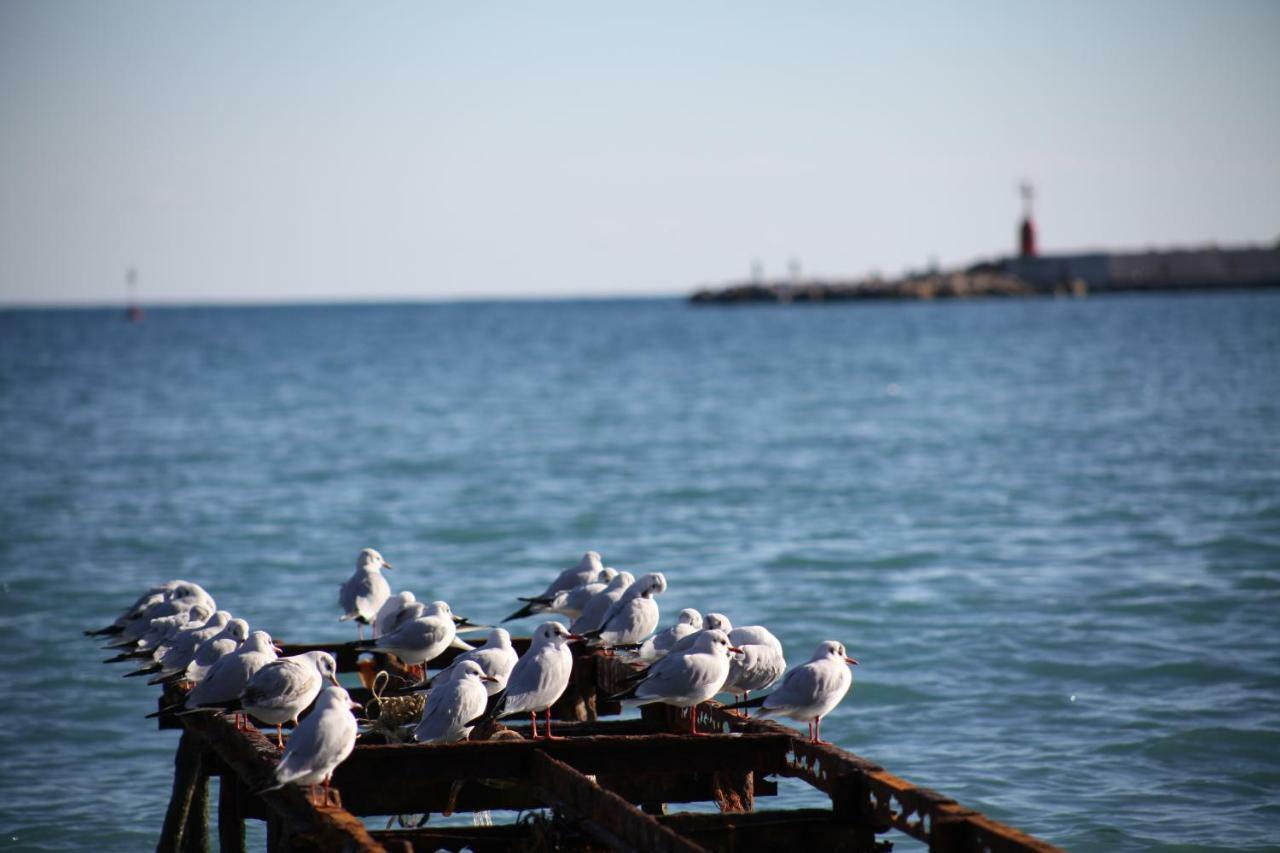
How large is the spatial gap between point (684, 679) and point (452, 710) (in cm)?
127

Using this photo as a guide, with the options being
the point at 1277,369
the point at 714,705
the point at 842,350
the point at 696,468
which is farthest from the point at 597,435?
the point at 842,350

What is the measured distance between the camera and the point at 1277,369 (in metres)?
64.2

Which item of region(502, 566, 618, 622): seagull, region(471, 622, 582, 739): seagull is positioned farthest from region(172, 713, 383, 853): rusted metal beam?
region(502, 566, 618, 622): seagull

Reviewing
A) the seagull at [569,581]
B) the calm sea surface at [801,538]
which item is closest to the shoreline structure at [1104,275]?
the calm sea surface at [801,538]

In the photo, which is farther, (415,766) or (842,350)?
(842,350)

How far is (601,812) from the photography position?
7621mm

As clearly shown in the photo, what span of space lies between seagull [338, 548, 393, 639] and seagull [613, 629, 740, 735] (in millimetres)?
4568

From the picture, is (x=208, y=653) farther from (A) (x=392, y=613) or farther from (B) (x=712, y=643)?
(B) (x=712, y=643)

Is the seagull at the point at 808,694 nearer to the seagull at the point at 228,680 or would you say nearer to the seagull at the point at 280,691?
the seagull at the point at 280,691

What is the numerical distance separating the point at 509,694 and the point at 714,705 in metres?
1.33

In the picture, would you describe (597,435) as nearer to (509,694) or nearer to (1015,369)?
(1015,369)

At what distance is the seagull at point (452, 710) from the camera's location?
8.61 meters

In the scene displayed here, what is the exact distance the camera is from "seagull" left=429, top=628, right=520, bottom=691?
9.39m

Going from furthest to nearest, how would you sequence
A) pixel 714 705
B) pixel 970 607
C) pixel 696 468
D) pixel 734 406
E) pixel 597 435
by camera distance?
1. pixel 734 406
2. pixel 597 435
3. pixel 696 468
4. pixel 970 607
5. pixel 714 705
